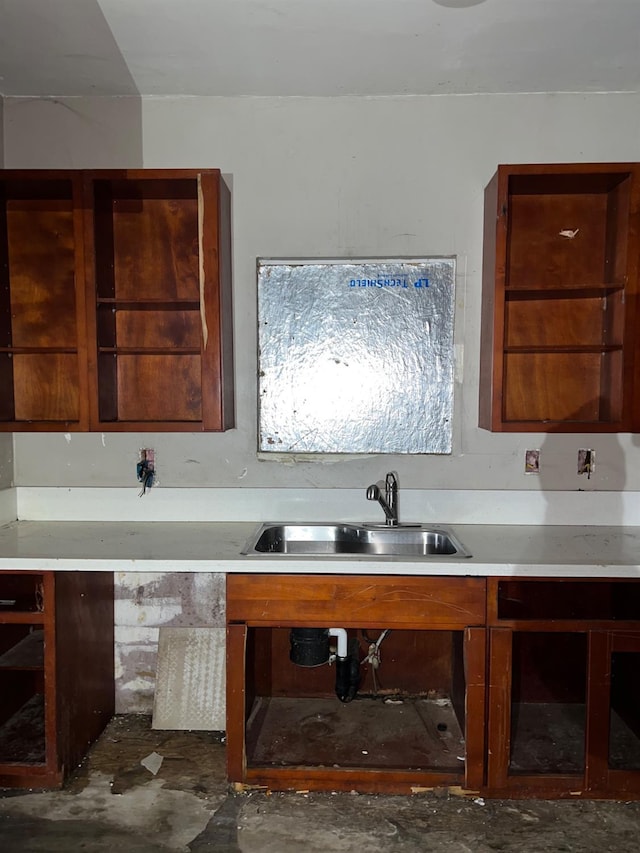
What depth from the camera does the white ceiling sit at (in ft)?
6.14

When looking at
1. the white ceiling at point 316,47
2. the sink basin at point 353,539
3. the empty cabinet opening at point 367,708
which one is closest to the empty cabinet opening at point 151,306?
the white ceiling at point 316,47

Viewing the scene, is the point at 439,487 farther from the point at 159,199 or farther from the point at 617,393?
the point at 159,199

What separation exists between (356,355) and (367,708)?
1451mm

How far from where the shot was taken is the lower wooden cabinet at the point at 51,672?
6.38 ft

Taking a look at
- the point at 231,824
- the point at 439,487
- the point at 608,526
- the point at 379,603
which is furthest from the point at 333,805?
the point at 608,526

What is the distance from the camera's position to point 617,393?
223 centimetres

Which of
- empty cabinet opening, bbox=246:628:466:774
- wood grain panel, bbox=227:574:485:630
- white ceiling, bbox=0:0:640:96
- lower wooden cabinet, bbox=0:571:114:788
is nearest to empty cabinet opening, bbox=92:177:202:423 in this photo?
white ceiling, bbox=0:0:640:96

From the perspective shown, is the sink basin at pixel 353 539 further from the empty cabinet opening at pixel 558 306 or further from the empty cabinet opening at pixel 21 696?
the empty cabinet opening at pixel 21 696

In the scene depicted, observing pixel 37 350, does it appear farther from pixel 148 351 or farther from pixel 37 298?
pixel 148 351

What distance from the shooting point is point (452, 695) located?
238 centimetres

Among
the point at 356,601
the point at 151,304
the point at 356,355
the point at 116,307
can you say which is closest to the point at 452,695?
the point at 356,601

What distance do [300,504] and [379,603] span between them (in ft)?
2.19

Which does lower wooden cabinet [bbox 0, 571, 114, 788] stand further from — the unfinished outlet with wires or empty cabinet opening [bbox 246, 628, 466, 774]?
empty cabinet opening [bbox 246, 628, 466, 774]

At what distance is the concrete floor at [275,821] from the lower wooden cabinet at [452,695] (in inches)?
2.5
